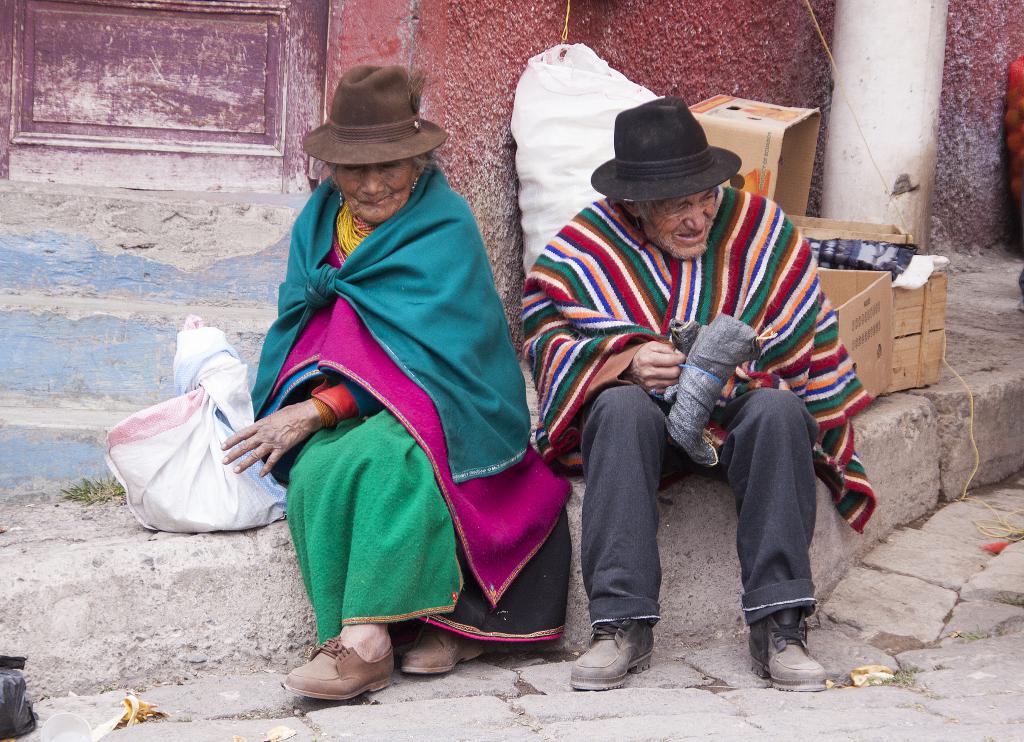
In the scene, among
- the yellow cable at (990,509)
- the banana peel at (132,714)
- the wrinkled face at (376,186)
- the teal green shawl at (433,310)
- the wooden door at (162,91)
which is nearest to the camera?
the banana peel at (132,714)

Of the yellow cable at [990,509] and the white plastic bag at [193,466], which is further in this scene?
the yellow cable at [990,509]

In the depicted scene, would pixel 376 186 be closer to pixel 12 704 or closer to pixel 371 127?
pixel 371 127

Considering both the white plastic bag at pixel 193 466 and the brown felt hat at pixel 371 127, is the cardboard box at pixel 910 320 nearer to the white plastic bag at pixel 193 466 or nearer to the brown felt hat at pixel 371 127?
the brown felt hat at pixel 371 127

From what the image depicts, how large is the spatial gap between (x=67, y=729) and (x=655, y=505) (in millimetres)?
1411

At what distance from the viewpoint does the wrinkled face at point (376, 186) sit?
3156 millimetres

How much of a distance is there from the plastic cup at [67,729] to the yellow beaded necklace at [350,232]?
131 centimetres

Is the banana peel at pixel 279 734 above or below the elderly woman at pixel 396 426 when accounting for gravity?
below

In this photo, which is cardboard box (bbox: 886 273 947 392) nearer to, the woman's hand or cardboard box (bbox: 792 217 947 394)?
cardboard box (bbox: 792 217 947 394)

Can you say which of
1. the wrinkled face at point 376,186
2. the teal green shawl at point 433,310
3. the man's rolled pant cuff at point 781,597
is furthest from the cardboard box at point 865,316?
the wrinkled face at point 376,186

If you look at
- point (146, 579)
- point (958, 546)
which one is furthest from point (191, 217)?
point (958, 546)

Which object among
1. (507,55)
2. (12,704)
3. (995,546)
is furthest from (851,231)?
(12,704)

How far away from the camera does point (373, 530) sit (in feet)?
9.34

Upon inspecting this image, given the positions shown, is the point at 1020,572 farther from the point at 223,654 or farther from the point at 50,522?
the point at 50,522

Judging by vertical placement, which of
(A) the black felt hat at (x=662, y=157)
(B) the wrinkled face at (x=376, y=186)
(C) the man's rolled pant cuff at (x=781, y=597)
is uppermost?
(A) the black felt hat at (x=662, y=157)
